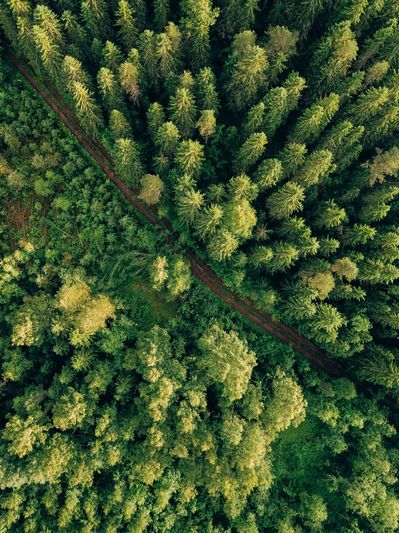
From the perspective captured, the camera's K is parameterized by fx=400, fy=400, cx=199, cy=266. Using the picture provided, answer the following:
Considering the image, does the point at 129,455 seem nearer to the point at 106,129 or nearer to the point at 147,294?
the point at 147,294

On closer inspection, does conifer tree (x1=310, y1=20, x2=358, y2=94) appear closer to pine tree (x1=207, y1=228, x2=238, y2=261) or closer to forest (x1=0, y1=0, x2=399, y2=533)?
forest (x1=0, y1=0, x2=399, y2=533)

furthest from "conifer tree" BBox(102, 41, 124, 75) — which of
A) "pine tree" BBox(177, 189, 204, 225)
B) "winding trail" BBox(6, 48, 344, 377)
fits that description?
"pine tree" BBox(177, 189, 204, 225)

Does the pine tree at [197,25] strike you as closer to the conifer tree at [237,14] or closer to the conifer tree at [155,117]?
the conifer tree at [237,14]

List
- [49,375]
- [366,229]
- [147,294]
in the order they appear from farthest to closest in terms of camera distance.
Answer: [147,294]
[49,375]
[366,229]

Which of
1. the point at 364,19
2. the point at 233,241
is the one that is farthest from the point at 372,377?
the point at 364,19

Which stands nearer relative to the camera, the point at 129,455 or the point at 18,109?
the point at 129,455

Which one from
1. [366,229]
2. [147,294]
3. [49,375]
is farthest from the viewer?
[147,294]

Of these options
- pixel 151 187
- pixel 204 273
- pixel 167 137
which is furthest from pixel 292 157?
pixel 204 273
